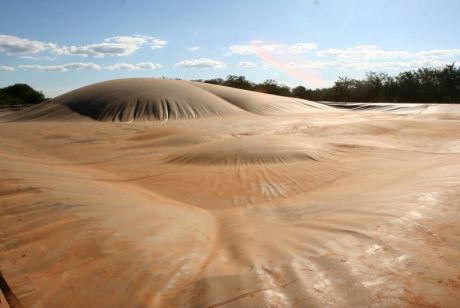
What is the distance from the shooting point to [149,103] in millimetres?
10828

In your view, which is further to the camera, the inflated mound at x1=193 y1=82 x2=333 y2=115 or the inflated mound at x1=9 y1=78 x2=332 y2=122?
the inflated mound at x1=193 y1=82 x2=333 y2=115

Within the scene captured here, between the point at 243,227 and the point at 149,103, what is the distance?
28.8 ft

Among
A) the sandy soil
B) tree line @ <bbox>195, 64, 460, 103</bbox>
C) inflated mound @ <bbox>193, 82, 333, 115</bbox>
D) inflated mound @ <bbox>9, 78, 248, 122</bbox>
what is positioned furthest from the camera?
tree line @ <bbox>195, 64, 460, 103</bbox>

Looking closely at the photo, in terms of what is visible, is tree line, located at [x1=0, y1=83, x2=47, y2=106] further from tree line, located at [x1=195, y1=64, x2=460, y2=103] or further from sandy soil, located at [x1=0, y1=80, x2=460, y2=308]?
sandy soil, located at [x1=0, y1=80, x2=460, y2=308]

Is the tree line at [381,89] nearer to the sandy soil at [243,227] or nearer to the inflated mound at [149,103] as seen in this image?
Result: the inflated mound at [149,103]

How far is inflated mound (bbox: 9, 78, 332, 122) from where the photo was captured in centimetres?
1059

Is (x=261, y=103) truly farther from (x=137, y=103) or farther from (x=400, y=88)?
(x=400, y=88)

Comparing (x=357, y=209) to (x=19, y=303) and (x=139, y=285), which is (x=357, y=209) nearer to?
(x=139, y=285)

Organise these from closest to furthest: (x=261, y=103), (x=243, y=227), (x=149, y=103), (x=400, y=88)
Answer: (x=243, y=227), (x=149, y=103), (x=261, y=103), (x=400, y=88)

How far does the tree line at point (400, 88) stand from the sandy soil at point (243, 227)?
20369 millimetres

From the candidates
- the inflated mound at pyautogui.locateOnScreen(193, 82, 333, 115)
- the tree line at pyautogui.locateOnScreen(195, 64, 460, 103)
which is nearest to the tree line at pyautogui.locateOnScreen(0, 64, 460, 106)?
the tree line at pyautogui.locateOnScreen(195, 64, 460, 103)

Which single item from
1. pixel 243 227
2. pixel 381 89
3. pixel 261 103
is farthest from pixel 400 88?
pixel 243 227

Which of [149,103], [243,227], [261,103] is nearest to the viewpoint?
[243,227]

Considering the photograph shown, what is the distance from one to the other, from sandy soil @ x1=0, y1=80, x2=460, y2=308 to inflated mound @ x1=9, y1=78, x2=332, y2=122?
4930 millimetres
